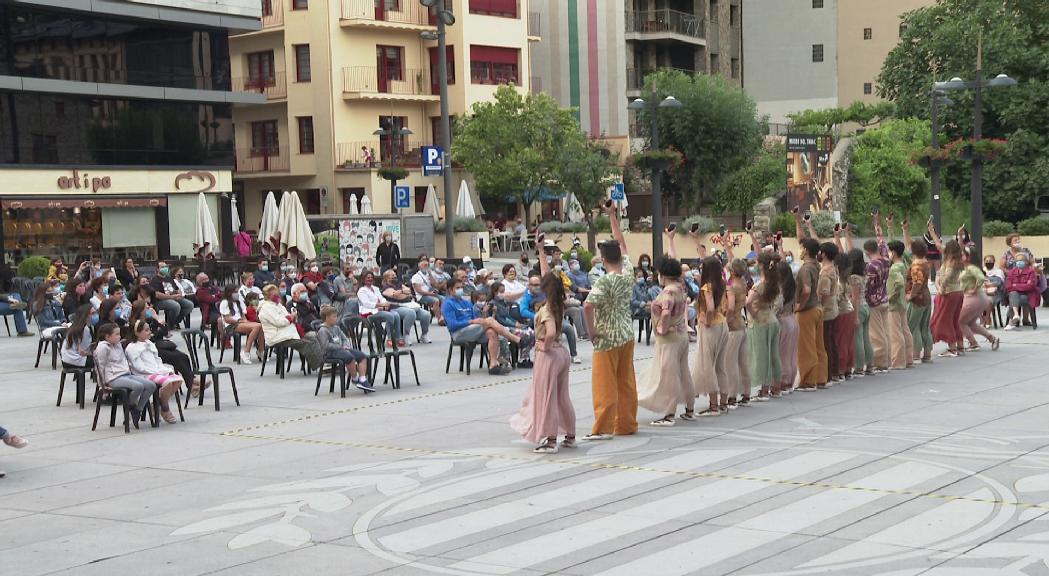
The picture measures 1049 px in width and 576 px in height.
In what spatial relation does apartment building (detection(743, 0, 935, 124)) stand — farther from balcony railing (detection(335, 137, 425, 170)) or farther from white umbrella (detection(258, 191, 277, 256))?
white umbrella (detection(258, 191, 277, 256))

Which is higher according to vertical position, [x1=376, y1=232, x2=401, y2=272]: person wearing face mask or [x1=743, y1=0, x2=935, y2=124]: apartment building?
[x1=743, y1=0, x2=935, y2=124]: apartment building

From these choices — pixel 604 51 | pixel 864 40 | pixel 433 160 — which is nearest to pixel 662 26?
pixel 604 51

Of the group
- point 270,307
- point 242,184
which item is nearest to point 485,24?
point 242,184

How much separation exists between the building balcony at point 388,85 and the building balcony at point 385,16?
1819mm

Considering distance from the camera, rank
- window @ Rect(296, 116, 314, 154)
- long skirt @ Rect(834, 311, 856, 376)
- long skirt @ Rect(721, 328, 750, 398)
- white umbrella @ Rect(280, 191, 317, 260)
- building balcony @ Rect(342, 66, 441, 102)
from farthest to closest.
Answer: window @ Rect(296, 116, 314, 154) < building balcony @ Rect(342, 66, 441, 102) < white umbrella @ Rect(280, 191, 317, 260) < long skirt @ Rect(834, 311, 856, 376) < long skirt @ Rect(721, 328, 750, 398)

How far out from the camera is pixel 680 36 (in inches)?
2616

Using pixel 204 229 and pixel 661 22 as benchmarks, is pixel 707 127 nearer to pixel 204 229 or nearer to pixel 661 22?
pixel 661 22

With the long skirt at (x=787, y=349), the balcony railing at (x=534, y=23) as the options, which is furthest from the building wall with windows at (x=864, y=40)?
the long skirt at (x=787, y=349)

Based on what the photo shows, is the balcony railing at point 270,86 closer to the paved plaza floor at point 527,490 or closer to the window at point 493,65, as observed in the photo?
the window at point 493,65

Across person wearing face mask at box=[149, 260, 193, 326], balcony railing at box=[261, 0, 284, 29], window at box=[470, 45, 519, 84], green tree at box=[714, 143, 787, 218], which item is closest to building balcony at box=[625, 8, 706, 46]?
window at box=[470, 45, 519, 84]

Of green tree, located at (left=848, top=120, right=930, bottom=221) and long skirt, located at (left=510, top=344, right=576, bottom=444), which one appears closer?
long skirt, located at (left=510, top=344, right=576, bottom=444)

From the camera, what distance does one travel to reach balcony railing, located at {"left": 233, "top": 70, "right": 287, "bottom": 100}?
55.8m

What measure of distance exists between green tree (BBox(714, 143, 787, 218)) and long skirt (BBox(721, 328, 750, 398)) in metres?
43.2

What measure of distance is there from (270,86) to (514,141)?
11085mm
